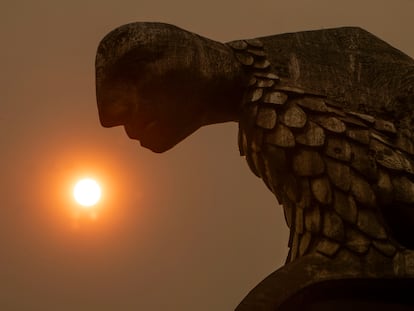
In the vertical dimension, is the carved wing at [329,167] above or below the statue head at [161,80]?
below

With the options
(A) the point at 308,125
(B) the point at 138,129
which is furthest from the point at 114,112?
(A) the point at 308,125

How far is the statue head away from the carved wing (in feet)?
0.10

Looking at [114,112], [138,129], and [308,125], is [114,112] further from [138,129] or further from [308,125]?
[308,125]

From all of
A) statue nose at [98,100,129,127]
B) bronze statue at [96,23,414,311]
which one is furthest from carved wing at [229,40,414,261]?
statue nose at [98,100,129,127]

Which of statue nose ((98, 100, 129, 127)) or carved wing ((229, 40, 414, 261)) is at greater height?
statue nose ((98, 100, 129, 127))

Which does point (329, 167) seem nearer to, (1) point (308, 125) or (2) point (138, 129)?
(1) point (308, 125)

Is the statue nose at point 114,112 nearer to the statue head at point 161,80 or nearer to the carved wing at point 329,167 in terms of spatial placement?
the statue head at point 161,80

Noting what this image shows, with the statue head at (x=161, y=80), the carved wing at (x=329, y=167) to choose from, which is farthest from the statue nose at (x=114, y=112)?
the carved wing at (x=329, y=167)

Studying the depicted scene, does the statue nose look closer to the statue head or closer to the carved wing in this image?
the statue head

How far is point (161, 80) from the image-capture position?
2.49ft

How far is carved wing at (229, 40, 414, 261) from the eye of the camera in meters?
0.71

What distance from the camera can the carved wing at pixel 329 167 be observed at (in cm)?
71

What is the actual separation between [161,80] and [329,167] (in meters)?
0.16

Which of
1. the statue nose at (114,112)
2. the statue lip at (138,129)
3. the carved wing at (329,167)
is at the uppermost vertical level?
the statue nose at (114,112)
